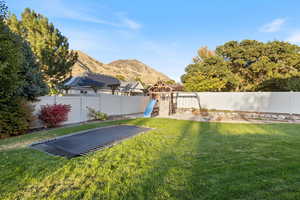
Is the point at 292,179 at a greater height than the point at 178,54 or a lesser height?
lesser

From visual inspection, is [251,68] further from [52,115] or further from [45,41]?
[45,41]

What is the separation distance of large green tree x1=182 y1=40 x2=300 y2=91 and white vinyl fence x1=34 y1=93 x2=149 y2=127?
609 cm

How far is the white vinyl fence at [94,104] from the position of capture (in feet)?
21.7

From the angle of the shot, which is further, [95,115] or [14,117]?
[95,115]

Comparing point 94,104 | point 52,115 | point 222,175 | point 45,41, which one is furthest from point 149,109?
point 222,175

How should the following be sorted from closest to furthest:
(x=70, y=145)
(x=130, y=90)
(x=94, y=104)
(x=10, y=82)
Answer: (x=10, y=82), (x=70, y=145), (x=94, y=104), (x=130, y=90)

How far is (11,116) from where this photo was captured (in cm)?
488

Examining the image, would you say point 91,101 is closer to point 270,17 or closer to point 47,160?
point 47,160

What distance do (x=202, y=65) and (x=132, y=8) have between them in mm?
9879

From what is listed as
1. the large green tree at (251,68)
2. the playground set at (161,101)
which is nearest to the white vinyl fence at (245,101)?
the large green tree at (251,68)

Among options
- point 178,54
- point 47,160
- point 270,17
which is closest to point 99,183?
point 47,160

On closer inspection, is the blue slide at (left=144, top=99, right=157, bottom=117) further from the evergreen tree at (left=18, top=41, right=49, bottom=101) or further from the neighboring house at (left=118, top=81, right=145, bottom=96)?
the evergreen tree at (left=18, top=41, right=49, bottom=101)

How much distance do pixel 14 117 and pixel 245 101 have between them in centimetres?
1306

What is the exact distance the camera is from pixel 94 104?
8664 mm
